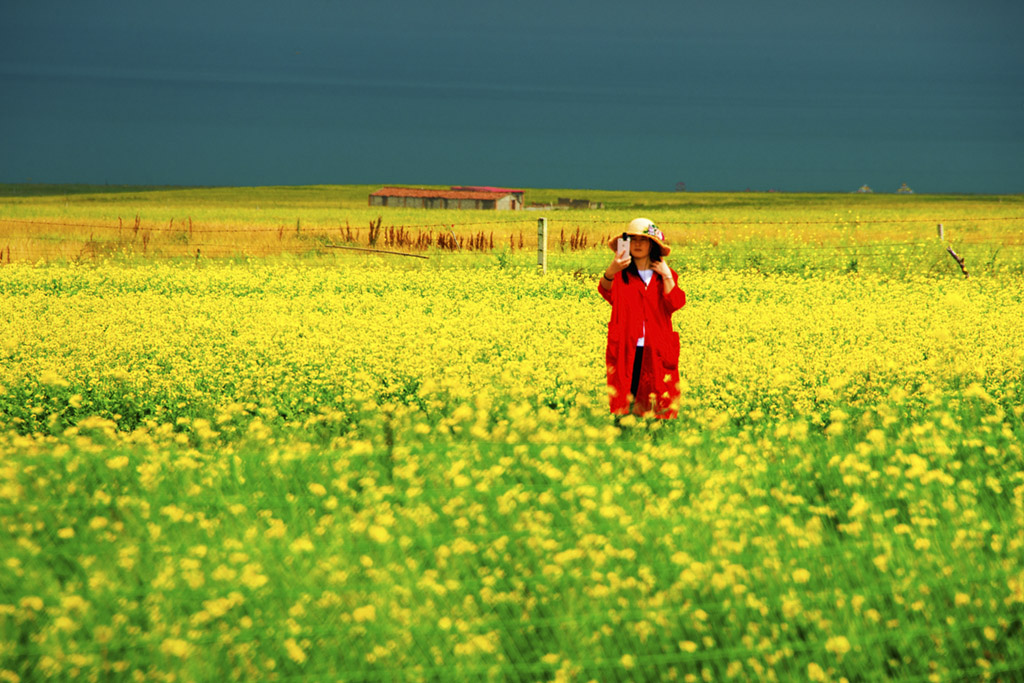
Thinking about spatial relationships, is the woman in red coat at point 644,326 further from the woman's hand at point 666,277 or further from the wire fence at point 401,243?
the wire fence at point 401,243

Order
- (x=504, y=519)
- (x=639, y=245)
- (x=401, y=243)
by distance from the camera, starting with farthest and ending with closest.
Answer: (x=401, y=243) → (x=639, y=245) → (x=504, y=519)

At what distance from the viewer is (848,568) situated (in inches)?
155

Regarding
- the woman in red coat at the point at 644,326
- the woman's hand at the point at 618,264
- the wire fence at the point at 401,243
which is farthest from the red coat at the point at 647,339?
the wire fence at the point at 401,243

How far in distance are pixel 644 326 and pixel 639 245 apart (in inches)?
24.7

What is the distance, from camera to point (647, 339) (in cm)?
636

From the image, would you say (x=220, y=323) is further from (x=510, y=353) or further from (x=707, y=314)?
(x=707, y=314)

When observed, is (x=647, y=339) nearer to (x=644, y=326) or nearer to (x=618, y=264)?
(x=644, y=326)

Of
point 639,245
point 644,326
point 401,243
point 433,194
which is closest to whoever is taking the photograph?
point 639,245

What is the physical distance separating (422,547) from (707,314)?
348 inches

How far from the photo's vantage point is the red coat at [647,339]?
6293 mm

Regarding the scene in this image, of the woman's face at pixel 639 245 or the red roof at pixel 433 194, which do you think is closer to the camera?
the woman's face at pixel 639 245

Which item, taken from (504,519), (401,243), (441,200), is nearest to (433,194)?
(441,200)

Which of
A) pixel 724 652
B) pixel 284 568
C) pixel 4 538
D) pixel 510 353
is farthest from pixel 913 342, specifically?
pixel 4 538

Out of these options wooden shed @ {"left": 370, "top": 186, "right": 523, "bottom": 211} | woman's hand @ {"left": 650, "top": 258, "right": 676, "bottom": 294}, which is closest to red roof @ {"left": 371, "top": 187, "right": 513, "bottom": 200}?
wooden shed @ {"left": 370, "top": 186, "right": 523, "bottom": 211}
